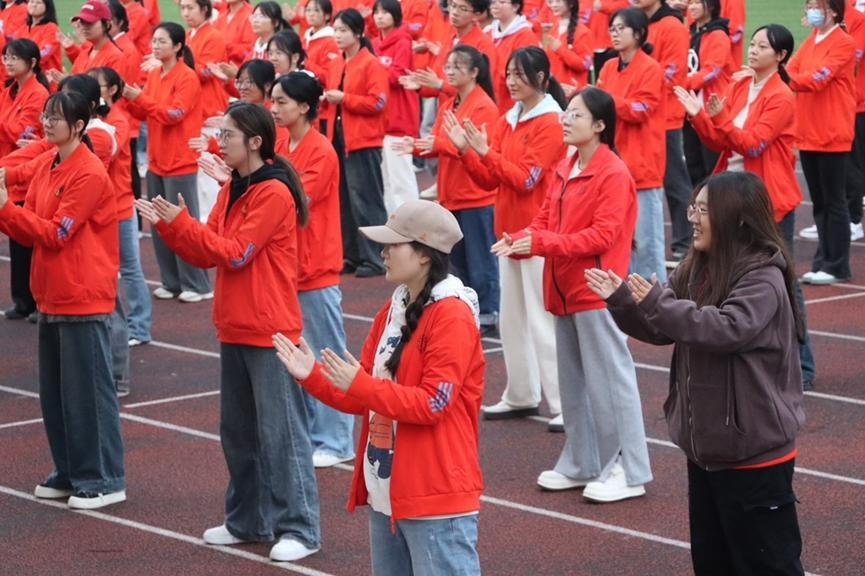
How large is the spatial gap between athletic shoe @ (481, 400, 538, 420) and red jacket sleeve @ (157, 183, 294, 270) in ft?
9.27

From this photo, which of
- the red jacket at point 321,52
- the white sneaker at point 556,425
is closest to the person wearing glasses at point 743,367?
the white sneaker at point 556,425

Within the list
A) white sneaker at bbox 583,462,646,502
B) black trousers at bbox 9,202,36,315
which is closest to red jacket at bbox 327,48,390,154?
black trousers at bbox 9,202,36,315

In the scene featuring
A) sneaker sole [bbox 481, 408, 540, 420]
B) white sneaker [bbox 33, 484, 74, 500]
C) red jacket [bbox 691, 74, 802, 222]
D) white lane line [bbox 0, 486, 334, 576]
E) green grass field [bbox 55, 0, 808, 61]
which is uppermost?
green grass field [bbox 55, 0, 808, 61]

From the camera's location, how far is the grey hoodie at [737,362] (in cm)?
549

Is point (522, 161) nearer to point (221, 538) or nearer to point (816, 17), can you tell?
point (221, 538)

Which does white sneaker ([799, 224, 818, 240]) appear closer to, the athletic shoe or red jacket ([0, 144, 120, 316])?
the athletic shoe

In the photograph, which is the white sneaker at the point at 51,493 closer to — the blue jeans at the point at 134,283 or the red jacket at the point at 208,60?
the blue jeans at the point at 134,283

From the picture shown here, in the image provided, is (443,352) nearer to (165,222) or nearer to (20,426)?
(165,222)

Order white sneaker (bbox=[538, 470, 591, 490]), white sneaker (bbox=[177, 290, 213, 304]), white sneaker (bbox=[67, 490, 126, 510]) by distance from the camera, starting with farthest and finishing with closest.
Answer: white sneaker (bbox=[177, 290, 213, 304]) < white sneaker (bbox=[538, 470, 591, 490]) < white sneaker (bbox=[67, 490, 126, 510])

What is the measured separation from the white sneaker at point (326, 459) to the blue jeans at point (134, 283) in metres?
3.07

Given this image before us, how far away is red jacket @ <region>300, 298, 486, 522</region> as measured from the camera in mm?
5293

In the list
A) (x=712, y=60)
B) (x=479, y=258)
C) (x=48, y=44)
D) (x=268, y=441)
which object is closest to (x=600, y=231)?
(x=268, y=441)

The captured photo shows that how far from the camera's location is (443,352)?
5.35 meters

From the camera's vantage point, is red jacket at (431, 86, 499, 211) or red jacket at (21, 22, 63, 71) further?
red jacket at (21, 22, 63, 71)
